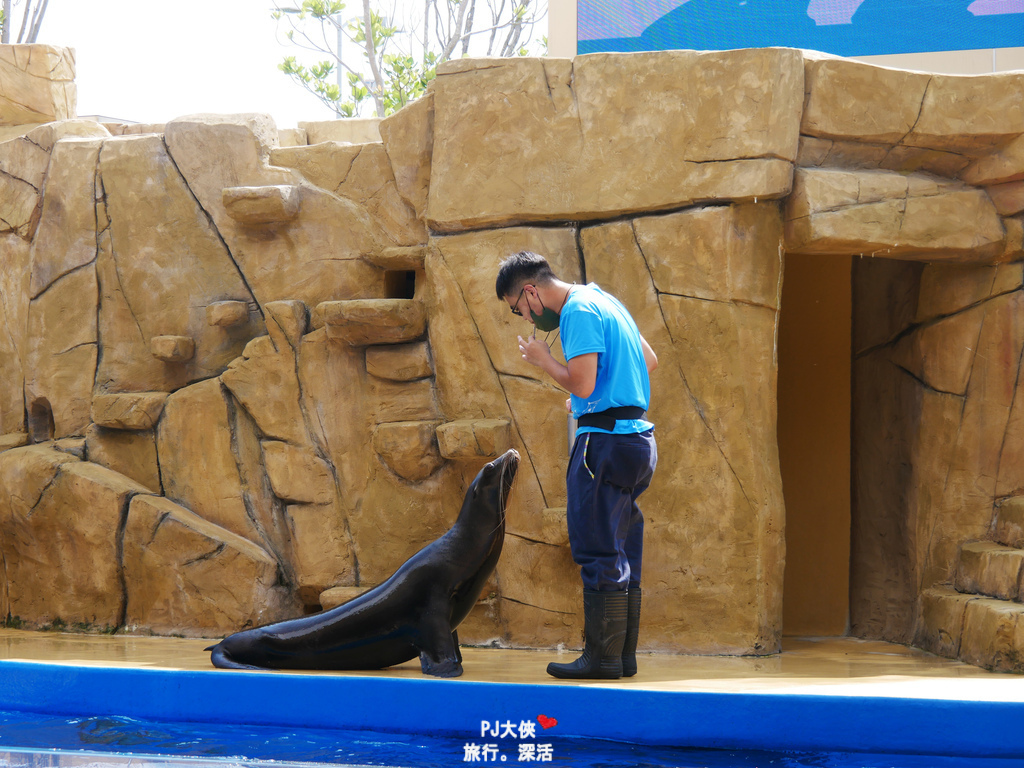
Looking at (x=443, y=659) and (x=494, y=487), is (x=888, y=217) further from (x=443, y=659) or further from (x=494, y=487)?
(x=443, y=659)

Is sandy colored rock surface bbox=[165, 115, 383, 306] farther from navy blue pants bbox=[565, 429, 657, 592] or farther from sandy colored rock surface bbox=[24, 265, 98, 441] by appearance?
navy blue pants bbox=[565, 429, 657, 592]

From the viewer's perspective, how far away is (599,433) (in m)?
3.57

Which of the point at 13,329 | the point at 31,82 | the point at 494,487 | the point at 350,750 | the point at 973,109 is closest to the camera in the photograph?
the point at 350,750

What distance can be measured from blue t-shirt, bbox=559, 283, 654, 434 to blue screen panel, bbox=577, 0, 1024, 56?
5219 millimetres

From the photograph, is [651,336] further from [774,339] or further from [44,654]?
[44,654]

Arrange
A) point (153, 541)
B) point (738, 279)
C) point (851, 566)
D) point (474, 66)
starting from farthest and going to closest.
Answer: point (851, 566) → point (153, 541) → point (474, 66) → point (738, 279)

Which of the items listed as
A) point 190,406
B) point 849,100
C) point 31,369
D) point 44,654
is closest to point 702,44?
point 849,100

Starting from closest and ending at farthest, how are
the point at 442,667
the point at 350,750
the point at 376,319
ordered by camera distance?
the point at 350,750 → the point at 442,667 → the point at 376,319

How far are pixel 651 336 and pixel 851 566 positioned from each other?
233 cm

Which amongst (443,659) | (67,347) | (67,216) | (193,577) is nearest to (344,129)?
(67,216)

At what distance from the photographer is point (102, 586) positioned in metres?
5.61

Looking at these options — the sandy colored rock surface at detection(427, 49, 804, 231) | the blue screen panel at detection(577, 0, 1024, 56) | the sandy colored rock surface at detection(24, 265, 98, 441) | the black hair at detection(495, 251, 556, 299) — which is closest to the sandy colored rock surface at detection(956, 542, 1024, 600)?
the sandy colored rock surface at detection(427, 49, 804, 231)

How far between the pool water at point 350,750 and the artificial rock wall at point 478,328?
1.72 m

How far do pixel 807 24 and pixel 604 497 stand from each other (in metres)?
6.09
